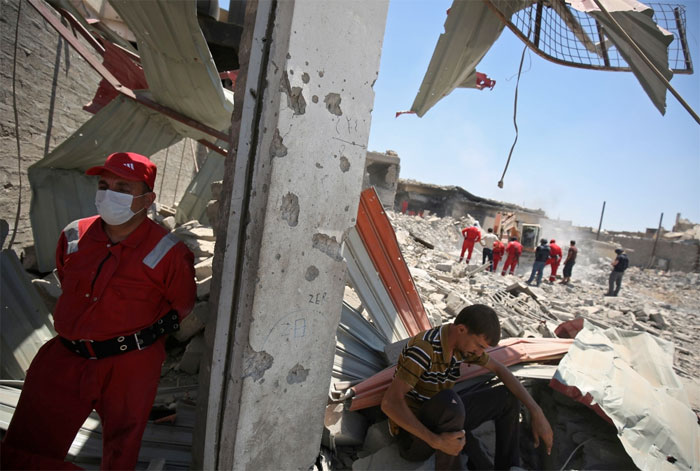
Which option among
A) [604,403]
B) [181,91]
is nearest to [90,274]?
[181,91]

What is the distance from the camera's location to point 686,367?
16.8 feet

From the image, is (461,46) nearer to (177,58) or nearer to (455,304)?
(177,58)

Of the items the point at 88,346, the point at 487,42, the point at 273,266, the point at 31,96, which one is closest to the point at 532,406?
the point at 273,266

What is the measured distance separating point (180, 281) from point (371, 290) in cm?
178

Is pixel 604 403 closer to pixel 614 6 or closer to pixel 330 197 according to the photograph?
pixel 330 197

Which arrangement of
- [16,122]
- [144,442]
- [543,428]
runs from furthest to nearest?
[16,122]
[543,428]
[144,442]

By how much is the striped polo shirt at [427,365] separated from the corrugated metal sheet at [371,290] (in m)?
0.89

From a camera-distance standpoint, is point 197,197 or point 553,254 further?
point 553,254

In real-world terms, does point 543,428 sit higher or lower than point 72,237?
lower

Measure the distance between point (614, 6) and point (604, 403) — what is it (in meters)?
2.54

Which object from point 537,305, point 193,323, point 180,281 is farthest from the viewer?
point 537,305

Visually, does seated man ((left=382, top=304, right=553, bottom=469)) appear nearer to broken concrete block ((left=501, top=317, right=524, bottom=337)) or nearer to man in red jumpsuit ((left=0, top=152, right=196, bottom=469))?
man in red jumpsuit ((left=0, top=152, right=196, bottom=469))

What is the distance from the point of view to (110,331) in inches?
60.2

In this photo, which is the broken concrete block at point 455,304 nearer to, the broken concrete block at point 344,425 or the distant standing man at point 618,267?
the broken concrete block at point 344,425
